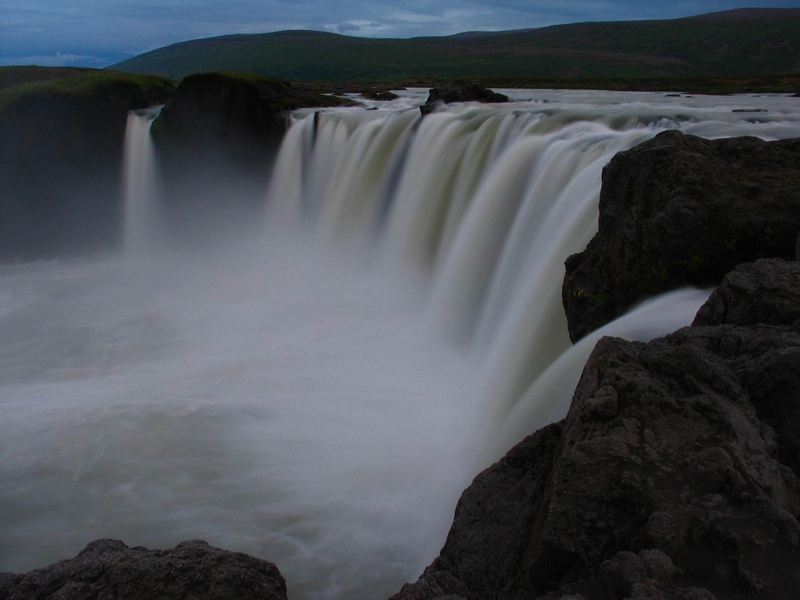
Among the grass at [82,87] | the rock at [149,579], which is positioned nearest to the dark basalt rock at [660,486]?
the rock at [149,579]

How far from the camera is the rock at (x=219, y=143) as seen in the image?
1909 centimetres

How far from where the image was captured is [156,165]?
20094 mm

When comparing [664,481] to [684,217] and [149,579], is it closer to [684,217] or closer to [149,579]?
[149,579]

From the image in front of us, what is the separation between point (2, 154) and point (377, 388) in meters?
17.1

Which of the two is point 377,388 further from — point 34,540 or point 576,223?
point 34,540

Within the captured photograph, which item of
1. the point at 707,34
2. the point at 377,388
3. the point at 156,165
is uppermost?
the point at 707,34

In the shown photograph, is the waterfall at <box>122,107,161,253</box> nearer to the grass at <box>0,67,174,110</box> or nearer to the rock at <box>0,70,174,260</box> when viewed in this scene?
the rock at <box>0,70,174,260</box>

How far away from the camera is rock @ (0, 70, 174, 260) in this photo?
19.5 metres

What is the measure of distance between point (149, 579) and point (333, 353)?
7.78 m

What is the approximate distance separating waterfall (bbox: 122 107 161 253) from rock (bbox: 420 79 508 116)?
31.3 feet

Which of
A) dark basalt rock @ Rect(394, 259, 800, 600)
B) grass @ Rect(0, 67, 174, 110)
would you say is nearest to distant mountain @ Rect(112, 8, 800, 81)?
grass @ Rect(0, 67, 174, 110)

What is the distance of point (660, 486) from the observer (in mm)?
2928

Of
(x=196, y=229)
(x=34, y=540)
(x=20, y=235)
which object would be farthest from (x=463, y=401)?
(x=20, y=235)

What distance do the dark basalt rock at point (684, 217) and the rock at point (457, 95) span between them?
10190 millimetres
